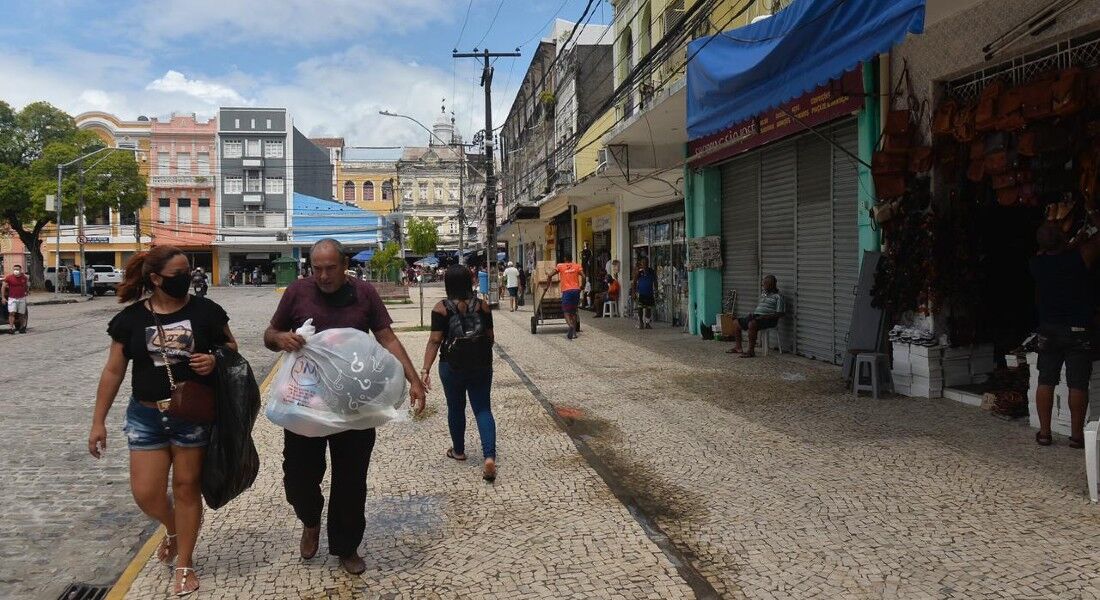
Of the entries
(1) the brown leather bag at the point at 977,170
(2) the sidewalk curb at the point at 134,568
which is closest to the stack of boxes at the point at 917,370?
(1) the brown leather bag at the point at 977,170

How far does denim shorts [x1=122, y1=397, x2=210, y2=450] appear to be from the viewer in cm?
355

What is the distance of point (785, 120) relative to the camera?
10.9m

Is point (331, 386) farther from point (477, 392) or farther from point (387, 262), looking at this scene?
point (387, 262)

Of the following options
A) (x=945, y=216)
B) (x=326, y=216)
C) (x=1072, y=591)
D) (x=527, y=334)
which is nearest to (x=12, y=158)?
(x=326, y=216)

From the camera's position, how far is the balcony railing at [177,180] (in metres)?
54.8

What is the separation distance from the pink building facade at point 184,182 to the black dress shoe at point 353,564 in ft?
186

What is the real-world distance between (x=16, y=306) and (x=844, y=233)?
17282mm

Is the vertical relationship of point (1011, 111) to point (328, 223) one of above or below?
below

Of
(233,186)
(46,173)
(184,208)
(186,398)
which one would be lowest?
(186,398)

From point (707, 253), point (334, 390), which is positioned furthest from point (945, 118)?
point (707, 253)

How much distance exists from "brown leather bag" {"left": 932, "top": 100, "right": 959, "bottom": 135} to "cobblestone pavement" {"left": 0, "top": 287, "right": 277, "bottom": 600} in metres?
7.29

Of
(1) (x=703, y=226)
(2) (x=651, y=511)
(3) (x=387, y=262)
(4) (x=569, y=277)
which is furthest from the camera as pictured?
(3) (x=387, y=262)

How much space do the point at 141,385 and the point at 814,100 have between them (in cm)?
894

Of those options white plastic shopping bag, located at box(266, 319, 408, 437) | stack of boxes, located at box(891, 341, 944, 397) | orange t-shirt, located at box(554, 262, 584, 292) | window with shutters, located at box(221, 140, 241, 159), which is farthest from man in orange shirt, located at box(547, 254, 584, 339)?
window with shutters, located at box(221, 140, 241, 159)
